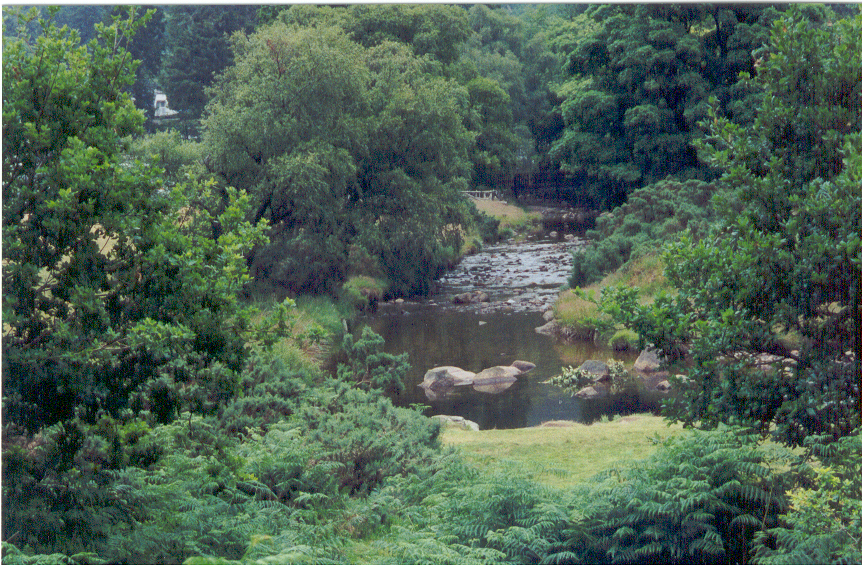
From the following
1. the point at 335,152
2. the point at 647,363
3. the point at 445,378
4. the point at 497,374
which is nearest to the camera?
the point at 497,374

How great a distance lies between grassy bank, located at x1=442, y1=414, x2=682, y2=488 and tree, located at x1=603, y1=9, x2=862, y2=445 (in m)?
2.09

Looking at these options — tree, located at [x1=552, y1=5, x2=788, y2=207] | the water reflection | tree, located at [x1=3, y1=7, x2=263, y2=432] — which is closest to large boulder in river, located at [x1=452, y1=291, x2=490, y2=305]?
the water reflection

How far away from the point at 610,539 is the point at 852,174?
4.05m

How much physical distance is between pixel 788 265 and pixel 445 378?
538 inches

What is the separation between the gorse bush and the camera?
2795 cm

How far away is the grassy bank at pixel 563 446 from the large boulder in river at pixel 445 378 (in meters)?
4.18

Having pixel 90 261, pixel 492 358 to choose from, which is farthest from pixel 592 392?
pixel 90 261

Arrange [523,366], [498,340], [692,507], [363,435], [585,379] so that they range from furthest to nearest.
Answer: [498,340] → [523,366] → [585,379] → [363,435] → [692,507]

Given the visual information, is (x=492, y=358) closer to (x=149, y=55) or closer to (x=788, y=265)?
(x=788, y=265)

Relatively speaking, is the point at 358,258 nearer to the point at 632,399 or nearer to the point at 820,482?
the point at 632,399

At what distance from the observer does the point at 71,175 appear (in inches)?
236

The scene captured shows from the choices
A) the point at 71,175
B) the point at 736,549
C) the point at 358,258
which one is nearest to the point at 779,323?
the point at 736,549

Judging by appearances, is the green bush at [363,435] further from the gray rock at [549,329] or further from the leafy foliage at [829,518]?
the gray rock at [549,329]

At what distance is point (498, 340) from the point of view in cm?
2430
